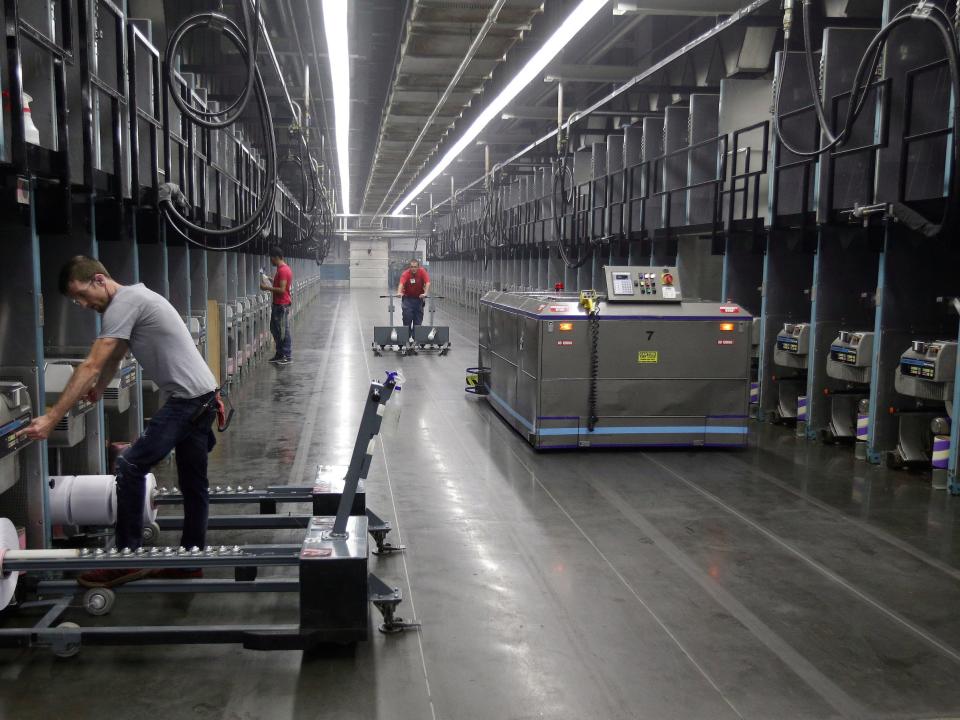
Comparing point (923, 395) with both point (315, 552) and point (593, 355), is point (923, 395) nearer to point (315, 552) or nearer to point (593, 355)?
point (593, 355)

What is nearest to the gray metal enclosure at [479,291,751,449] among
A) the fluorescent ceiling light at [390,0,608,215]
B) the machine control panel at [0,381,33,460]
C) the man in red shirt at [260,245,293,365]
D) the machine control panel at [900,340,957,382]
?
the machine control panel at [900,340,957,382]

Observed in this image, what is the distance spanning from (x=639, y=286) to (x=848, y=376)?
233 cm

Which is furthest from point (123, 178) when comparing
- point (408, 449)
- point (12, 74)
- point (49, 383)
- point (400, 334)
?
point (400, 334)

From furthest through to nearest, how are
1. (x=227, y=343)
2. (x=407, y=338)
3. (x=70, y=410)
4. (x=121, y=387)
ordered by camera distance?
(x=407, y=338), (x=227, y=343), (x=121, y=387), (x=70, y=410)

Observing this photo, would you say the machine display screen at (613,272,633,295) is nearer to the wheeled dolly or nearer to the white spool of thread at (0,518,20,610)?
the white spool of thread at (0,518,20,610)

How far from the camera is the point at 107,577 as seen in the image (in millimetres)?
4676

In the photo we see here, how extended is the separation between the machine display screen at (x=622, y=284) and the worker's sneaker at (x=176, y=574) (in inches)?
211

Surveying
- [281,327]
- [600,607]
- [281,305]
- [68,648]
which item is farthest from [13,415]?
[281,327]

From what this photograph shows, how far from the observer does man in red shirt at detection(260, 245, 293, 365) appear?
15.7 metres

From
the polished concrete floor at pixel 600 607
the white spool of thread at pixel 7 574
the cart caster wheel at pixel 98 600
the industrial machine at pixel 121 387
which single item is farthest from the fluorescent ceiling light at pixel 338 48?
the cart caster wheel at pixel 98 600

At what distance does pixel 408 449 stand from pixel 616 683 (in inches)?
205

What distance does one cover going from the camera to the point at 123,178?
20.9 ft

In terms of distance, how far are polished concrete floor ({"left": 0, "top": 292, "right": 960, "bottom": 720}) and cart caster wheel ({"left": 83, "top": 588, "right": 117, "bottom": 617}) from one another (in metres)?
0.07

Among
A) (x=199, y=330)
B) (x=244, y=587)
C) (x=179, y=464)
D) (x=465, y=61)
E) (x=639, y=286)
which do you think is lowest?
(x=244, y=587)
